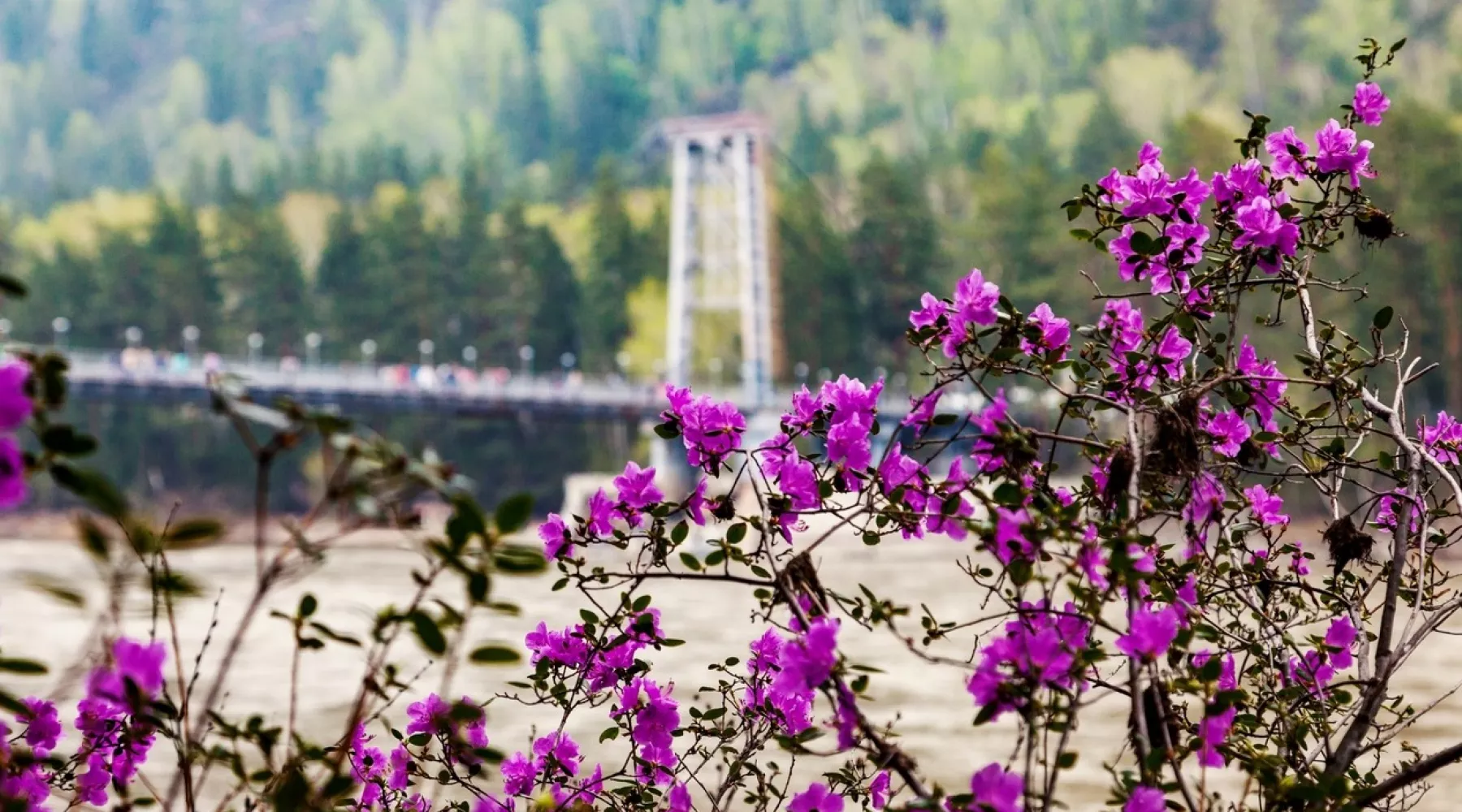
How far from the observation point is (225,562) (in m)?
33.4

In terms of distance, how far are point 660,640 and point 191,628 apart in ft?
70.9

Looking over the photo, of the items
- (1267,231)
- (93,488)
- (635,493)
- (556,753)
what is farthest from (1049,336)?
(93,488)

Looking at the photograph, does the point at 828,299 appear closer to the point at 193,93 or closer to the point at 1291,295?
the point at 1291,295

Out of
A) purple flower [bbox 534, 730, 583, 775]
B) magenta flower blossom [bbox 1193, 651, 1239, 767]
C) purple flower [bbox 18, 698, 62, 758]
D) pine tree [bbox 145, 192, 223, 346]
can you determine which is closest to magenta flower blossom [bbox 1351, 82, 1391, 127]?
magenta flower blossom [bbox 1193, 651, 1239, 767]

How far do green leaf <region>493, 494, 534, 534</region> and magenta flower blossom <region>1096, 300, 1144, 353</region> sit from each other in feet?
4.53

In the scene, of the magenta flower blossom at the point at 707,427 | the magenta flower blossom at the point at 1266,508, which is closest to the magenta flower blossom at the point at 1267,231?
the magenta flower blossom at the point at 1266,508

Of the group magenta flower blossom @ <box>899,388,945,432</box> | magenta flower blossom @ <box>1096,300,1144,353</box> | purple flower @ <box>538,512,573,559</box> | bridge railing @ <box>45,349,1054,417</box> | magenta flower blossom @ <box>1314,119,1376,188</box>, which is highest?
bridge railing @ <box>45,349,1054,417</box>

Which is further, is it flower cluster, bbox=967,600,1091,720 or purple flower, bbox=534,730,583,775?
purple flower, bbox=534,730,583,775

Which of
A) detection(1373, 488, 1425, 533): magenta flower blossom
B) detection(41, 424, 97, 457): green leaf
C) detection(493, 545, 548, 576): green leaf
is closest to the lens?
detection(41, 424, 97, 457): green leaf

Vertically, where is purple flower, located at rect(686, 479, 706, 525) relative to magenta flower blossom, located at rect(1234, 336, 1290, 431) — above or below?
below

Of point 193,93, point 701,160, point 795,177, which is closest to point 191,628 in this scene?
point 701,160

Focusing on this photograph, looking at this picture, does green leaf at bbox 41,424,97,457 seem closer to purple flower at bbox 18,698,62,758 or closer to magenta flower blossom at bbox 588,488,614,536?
purple flower at bbox 18,698,62,758

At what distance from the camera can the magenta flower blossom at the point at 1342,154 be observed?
2.71m

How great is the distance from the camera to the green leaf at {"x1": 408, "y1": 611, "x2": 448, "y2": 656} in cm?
149
